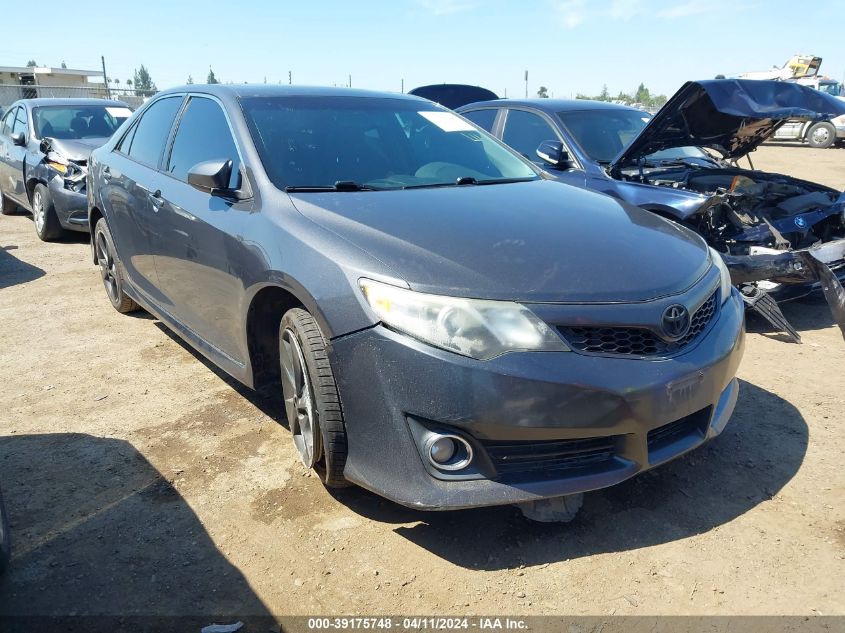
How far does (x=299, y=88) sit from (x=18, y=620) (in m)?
2.81

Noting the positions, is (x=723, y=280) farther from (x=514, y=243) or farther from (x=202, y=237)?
(x=202, y=237)

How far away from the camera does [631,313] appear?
7.33ft

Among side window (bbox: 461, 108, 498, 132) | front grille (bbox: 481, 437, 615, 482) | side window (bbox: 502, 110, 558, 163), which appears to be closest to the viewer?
front grille (bbox: 481, 437, 615, 482)

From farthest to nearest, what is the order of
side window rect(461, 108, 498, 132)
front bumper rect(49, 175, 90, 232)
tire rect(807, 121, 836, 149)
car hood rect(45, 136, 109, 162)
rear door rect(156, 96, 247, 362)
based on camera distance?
tire rect(807, 121, 836, 149) → car hood rect(45, 136, 109, 162) → front bumper rect(49, 175, 90, 232) → side window rect(461, 108, 498, 132) → rear door rect(156, 96, 247, 362)

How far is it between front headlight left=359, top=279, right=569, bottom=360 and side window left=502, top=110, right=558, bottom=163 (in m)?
3.98

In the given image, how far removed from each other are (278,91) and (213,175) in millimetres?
837

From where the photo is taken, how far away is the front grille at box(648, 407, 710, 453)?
7.80ft

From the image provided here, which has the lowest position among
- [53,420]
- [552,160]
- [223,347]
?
[53,420]

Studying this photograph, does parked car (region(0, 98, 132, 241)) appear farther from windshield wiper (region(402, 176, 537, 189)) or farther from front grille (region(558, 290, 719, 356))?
front grille (region(558, 290, 719, 356))

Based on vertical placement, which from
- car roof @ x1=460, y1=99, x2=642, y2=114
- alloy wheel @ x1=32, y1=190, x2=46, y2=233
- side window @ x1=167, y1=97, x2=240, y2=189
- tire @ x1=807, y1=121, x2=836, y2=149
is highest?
car roof @ x1=460, y1=99, x2=642, y2=114

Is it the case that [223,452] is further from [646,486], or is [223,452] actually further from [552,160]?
[552,160]

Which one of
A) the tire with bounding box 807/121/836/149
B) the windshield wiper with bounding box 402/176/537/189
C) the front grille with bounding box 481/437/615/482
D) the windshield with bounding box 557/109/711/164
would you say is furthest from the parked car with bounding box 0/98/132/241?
the tire with bounding box 807/121/836/149

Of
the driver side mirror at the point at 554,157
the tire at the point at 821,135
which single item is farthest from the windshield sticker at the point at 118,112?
the tire at the point at 821,135

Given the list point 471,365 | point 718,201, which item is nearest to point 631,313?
point 471,365
